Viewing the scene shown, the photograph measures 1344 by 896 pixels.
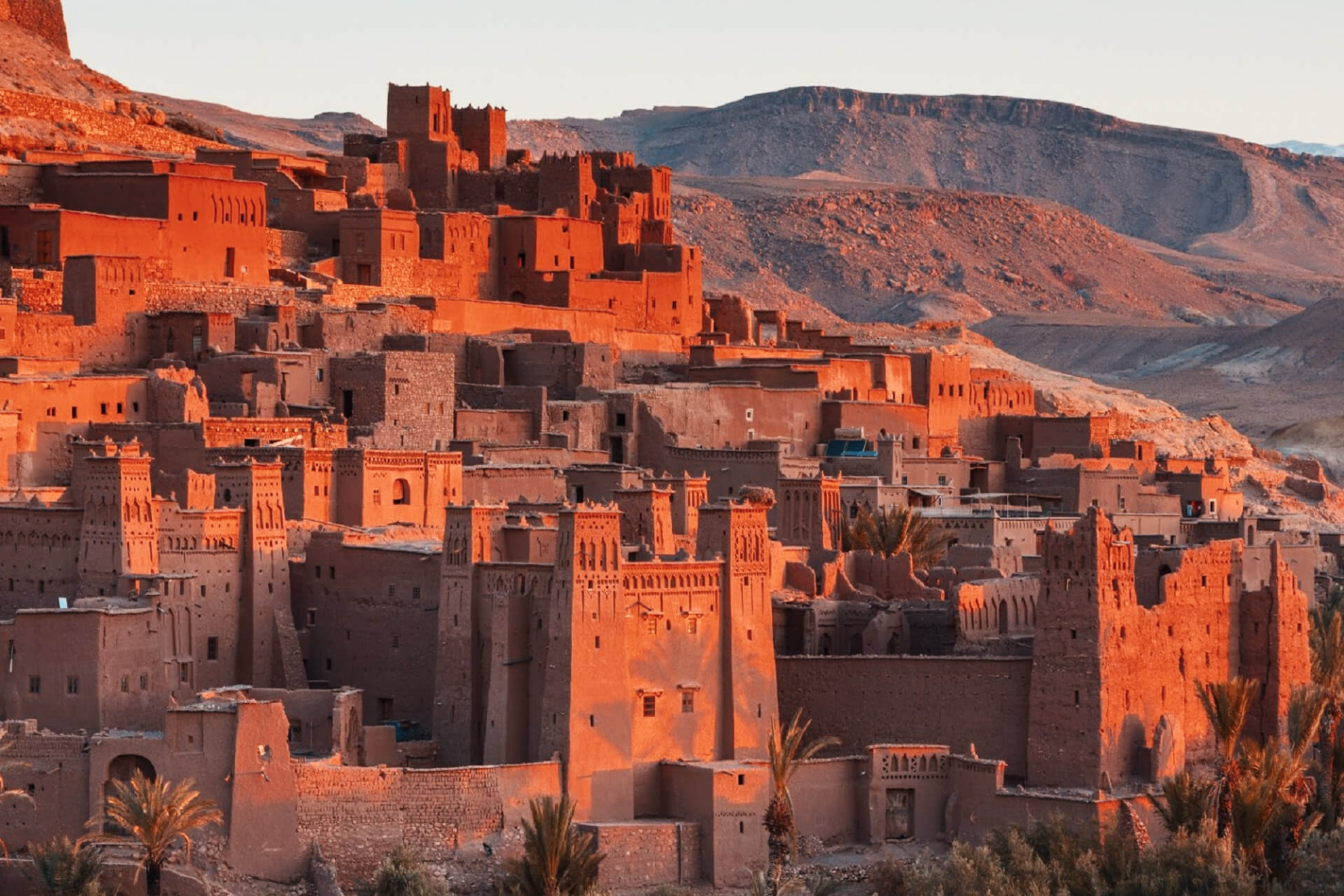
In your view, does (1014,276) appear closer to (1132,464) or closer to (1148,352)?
(1148,352)

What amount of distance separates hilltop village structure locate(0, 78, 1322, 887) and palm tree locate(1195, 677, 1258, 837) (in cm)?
33

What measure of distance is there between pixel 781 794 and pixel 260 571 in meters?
7.08

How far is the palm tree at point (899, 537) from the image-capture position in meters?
41.0

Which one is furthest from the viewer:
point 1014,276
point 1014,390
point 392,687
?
point 1014,276

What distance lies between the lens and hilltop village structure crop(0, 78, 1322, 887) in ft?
109

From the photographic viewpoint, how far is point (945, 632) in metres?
37.1

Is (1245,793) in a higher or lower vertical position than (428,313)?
lower

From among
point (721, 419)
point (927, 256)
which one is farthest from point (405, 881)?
point (927, 256)

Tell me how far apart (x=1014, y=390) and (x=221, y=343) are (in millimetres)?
16408

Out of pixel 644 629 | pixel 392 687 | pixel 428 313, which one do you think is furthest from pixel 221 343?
pixel 644 629

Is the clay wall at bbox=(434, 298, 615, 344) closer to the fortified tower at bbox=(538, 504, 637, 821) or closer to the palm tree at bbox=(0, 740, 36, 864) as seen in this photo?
the fortified tower at bbox=(538, 504, 637, 821)

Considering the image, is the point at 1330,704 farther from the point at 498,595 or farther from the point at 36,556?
the point at 36,556

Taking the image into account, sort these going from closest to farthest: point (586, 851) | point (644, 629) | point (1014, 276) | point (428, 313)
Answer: point (586, 851) → point (644, 629) → point (428, 313) → point (1014, 276)

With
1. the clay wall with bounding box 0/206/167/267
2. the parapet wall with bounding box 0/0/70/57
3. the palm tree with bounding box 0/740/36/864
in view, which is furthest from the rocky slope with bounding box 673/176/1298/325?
the palm tree with bounding box 0/740/36/864
